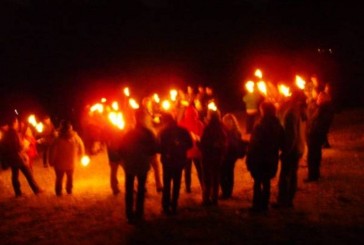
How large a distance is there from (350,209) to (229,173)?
252 centimetres

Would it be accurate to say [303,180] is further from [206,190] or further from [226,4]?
[226,4]

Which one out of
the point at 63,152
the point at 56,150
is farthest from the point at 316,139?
the point at 56,150

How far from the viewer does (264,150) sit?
9.75m

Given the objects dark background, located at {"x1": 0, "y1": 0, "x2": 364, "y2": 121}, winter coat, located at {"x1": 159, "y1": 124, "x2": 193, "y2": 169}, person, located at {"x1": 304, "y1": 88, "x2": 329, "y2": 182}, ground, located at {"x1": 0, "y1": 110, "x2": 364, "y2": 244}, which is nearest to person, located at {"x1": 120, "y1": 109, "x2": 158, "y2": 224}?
winter coat, located at {"x1": 159, "y1": 124, "x2": 193, "y2": 169}

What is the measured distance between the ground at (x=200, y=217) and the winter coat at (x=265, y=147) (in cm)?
79

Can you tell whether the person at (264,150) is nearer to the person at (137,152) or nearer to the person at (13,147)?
the person at (137,152)

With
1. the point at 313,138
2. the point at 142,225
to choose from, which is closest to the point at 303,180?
the point at 313,138

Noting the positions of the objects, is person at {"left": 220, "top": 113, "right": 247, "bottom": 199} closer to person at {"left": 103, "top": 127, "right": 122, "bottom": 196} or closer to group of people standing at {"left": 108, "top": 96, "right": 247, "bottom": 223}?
group of people standing at {"left": 108, "top": 96, "right": 247, "bottom": 223}

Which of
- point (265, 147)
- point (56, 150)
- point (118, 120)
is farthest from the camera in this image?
point (56, 150)

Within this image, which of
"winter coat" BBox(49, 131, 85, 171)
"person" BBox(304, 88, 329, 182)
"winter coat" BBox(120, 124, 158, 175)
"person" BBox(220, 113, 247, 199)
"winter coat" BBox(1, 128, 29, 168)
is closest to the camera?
"winter coat" BBox(120, 124, 158, 175)

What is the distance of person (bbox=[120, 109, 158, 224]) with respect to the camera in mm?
9961

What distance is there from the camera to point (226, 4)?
42.4 meters

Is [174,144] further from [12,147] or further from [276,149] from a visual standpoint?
[12,147]

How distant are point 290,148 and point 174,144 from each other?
208 cm
